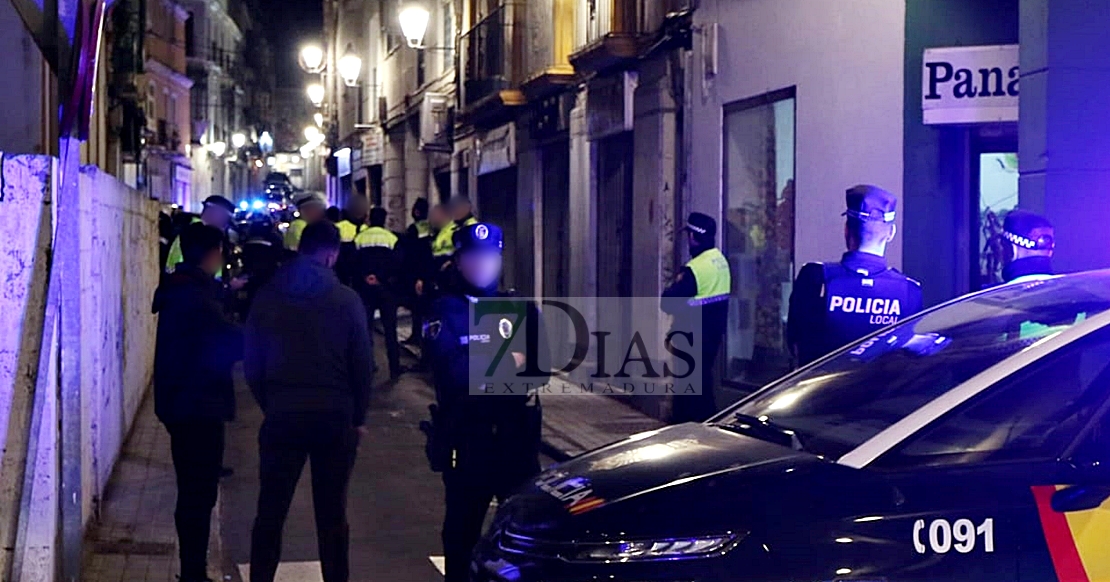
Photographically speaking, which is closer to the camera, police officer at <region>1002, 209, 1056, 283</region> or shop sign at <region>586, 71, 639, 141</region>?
police officer at <region>1002, 209, 1056, 283</region>

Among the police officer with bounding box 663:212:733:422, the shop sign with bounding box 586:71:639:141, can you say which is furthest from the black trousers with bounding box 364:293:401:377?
the police officer with bounding box 663:212:733:422

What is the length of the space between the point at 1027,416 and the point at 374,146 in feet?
102

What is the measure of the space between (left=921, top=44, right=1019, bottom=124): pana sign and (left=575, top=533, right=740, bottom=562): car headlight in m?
6.51

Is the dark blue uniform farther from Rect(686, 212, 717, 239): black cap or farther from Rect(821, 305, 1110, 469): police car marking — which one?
Rect(686, 212, 717, 239): black cap

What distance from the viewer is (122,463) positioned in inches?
419

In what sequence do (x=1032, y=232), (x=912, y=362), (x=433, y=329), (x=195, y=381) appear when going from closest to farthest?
(x=912, y=362) < (x=433, y=329) < (x=1032, y=232) < (x=195, y=381)

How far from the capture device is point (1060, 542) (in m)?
3.88

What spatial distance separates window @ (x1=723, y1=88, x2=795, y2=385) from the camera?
39.7 ft

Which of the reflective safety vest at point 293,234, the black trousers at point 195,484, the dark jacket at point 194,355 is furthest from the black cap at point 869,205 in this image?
the reflective safety vest at point 293,234

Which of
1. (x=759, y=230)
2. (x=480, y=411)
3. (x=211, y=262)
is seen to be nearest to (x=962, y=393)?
(x=480, y=411)

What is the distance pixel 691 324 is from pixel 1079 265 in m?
3.17

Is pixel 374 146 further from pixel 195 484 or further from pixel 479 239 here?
pixel 479 239

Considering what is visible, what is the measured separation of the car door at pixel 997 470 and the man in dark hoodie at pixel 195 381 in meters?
4.00

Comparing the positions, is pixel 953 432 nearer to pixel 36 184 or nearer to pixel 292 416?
pixel 292 416
